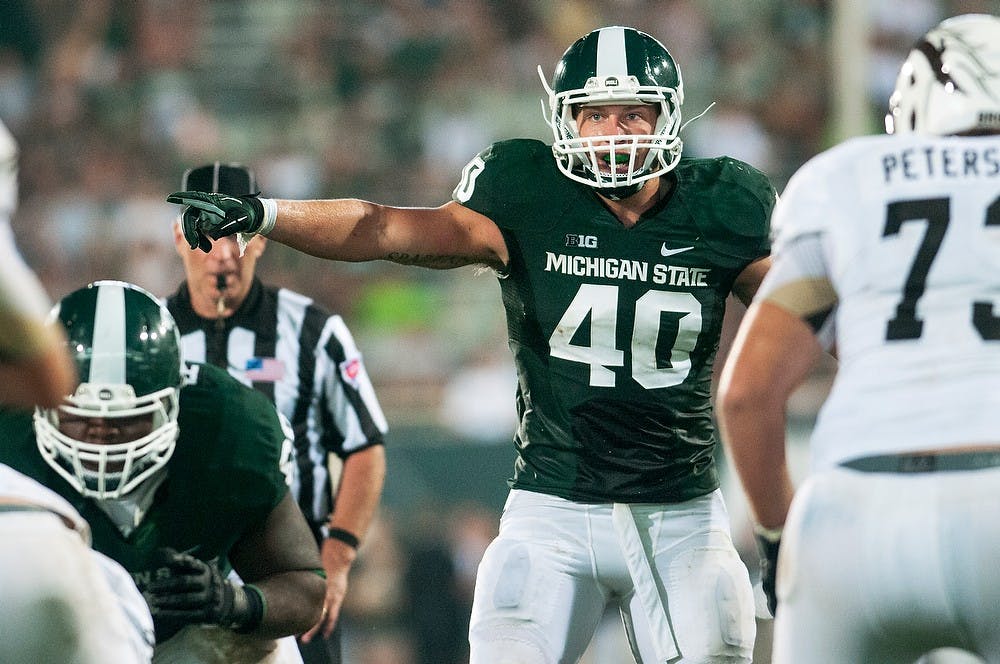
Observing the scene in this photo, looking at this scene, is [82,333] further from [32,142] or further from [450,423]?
[32,142]

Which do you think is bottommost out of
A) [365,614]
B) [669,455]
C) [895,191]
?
[365,614]

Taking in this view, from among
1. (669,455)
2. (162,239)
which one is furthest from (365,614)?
(669,455)

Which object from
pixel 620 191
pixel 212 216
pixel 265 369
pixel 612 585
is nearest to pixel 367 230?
pixel 212 216

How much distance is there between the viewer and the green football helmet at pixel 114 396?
2877 mm

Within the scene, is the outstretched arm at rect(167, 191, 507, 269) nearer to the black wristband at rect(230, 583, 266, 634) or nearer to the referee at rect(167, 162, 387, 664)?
the black wristband at rect(230, 583, 266, 634)

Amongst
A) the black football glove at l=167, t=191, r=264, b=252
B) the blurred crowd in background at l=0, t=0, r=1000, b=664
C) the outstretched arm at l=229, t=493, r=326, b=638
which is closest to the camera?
the outstretched arm at l=229, t=493, r=326, b=638

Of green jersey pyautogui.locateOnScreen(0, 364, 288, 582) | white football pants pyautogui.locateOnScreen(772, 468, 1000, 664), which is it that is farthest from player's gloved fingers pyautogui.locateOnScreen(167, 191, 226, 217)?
white football pants pyautogui.locateOnScreen(772, 468, 1000, 664)

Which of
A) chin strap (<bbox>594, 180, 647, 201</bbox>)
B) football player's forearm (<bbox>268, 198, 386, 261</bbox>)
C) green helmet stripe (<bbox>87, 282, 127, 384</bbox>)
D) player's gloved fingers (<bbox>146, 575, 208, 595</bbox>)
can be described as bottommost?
player's gloved fingers (<bbox>146, 575, 208, 595</bbox>)

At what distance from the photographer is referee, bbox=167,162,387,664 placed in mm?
4504

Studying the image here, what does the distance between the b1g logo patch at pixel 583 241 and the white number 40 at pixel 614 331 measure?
0.09 metres

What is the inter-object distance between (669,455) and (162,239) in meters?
5.93

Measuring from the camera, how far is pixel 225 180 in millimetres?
4574

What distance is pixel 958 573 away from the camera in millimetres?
2176

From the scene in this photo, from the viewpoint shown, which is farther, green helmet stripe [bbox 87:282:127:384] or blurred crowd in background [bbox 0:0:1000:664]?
blurred crowd in background [bbox 0:0:1000:664]
